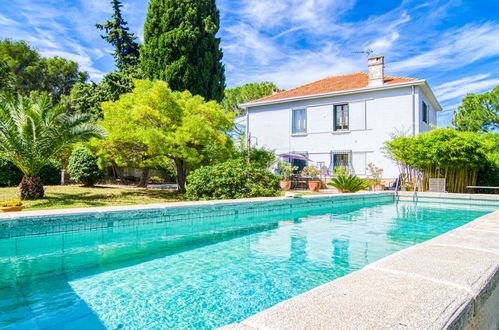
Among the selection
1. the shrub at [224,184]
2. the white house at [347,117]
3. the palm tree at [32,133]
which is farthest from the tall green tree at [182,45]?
the shrub at [224,184]

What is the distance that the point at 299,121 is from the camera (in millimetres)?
20594

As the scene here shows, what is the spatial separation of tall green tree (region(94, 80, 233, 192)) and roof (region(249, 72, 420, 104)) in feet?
31.9

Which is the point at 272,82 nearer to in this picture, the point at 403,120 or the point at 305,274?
the point at 403,120

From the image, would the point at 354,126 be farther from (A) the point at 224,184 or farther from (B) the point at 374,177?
(A) the point at 224,184

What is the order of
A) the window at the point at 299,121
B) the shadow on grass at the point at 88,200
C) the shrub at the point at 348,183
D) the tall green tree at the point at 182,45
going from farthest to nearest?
the tall green tree at the point at 182,45 < the window at the point at 299,121 < the shrub at the point at 348,183 < the shadow on grass at the point at 88,200

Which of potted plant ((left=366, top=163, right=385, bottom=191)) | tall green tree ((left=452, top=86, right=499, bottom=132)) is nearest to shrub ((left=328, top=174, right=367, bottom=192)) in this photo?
potted plant ((left=366, top=163, right=385, bottom=191))

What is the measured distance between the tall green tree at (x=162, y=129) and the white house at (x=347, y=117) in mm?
Answer: 8851

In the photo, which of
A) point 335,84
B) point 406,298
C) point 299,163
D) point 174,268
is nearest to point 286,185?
point 299,163

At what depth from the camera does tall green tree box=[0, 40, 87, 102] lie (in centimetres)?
3288

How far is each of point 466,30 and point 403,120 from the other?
5.98 meters

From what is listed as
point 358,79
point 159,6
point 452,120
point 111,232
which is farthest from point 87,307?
point 452,120

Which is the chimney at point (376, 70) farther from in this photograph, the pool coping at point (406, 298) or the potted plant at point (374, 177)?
the pool coping at point (406, 298)

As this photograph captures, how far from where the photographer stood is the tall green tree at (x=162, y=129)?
34.1ft

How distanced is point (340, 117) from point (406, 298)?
738 inches
